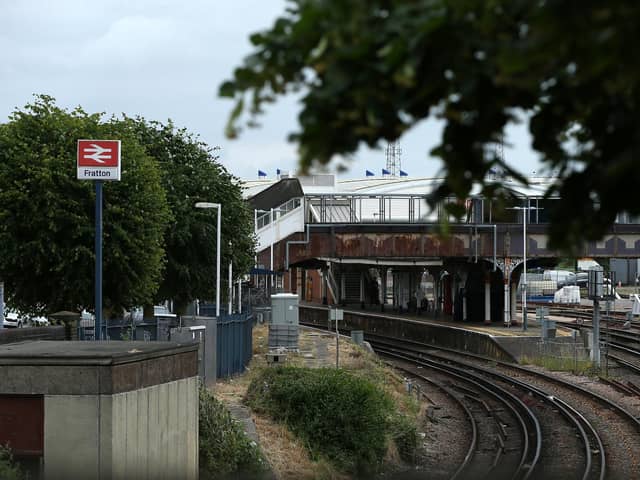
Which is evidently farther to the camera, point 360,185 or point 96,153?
point 360,185

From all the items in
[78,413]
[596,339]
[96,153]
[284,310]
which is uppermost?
[96,153]

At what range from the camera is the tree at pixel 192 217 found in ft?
124

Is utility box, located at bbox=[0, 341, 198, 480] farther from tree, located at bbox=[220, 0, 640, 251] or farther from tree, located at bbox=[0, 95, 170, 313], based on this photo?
tree, located at bbox=[0, 95, 170, 313]

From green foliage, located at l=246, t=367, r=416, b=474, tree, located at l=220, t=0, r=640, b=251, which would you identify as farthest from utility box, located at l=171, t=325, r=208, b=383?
tree, located at l=220, t=0, r=640, b=251

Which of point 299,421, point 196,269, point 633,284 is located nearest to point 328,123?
point 299,421

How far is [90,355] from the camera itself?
11.3 m

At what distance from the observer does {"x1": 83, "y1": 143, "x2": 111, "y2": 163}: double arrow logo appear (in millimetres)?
22094

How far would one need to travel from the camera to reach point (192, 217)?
38.0m

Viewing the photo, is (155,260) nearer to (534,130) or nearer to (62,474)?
(62,474)

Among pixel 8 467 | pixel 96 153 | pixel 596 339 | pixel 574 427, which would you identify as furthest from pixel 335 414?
pixel 596 339

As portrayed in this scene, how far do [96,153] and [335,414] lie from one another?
7.13 meters

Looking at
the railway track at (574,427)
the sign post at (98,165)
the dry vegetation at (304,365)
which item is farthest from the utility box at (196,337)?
the railway track at (574,427)

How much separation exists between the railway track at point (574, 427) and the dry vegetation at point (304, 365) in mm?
3245

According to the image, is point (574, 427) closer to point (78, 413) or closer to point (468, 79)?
point (78, 413)
